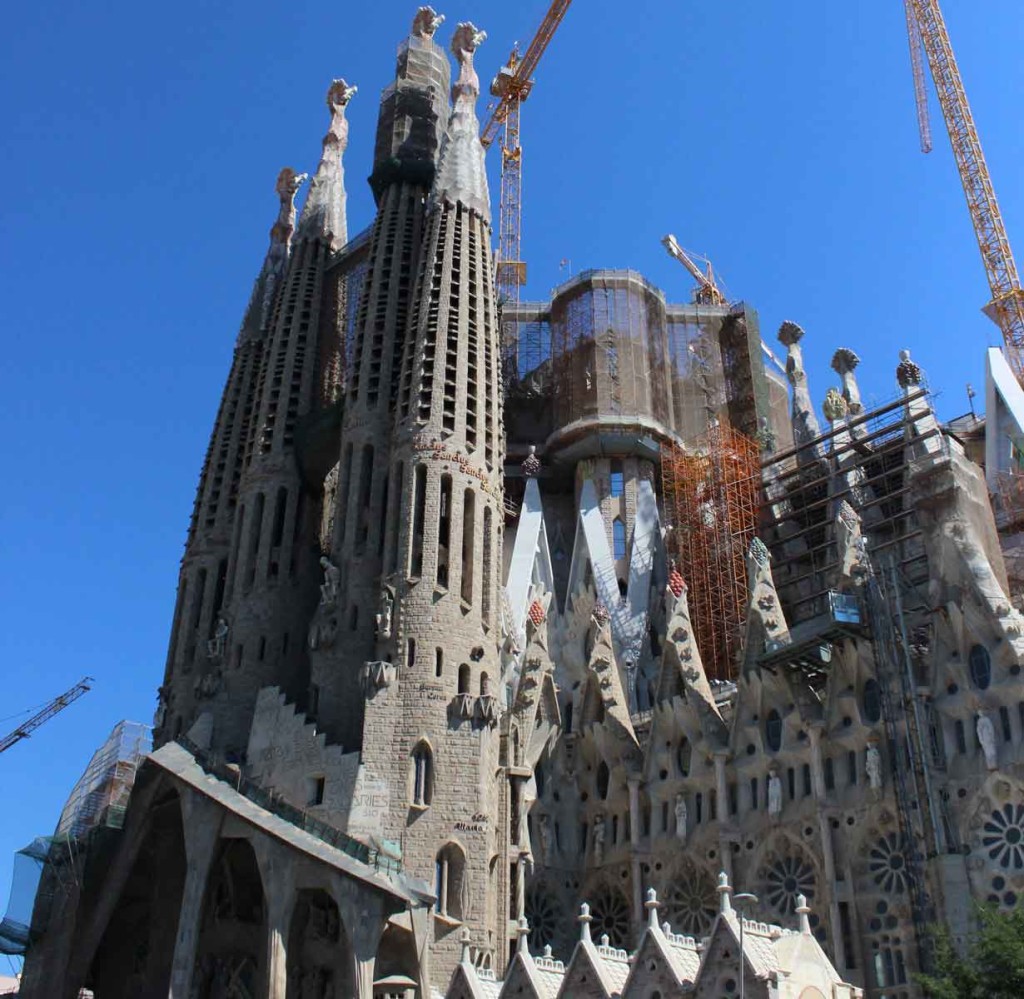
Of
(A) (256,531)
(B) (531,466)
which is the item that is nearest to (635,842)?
(A) (256,531)

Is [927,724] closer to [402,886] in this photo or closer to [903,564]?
[903,564]

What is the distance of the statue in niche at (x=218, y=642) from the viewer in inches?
1656

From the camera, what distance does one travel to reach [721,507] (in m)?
47.6

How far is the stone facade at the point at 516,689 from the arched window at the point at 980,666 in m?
0.23

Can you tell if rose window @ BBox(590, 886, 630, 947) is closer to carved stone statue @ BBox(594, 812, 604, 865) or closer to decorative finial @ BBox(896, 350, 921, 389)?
carved stone statue @ BBox(594, 812, 604, 865)

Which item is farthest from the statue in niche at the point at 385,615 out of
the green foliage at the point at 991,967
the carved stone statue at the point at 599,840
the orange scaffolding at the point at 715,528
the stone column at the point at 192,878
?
the green foliage at the point at 991,967

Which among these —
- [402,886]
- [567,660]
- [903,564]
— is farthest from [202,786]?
[903,564]

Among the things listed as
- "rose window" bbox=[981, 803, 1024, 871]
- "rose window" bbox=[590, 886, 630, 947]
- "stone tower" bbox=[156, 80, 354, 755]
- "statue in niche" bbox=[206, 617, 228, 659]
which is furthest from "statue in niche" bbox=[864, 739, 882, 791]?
"statue in niche" bbox=[206, 617, 228, 659]

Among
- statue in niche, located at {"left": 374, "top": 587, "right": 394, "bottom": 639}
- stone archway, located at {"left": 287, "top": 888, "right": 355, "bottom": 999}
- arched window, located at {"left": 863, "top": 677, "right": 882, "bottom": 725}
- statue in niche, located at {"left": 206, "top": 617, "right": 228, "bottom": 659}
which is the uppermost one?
statue in niche, located at {"left": 206, "top": 617, "right": 228, "bottom": 659}

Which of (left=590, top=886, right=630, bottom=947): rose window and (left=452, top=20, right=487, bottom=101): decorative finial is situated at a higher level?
(left=452, top=20, right=487, bottom=101): decorative finial

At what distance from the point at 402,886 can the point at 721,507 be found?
22.0 meters

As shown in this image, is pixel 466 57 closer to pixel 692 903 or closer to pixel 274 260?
pixel 274 260

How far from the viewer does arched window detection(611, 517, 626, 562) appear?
160ft

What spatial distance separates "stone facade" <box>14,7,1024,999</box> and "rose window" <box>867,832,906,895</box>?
106 millimetres
